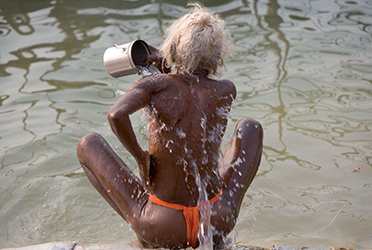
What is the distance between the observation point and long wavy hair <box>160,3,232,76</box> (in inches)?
89.2

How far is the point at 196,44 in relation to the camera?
2.26 m

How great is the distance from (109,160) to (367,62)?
4340 millimetres

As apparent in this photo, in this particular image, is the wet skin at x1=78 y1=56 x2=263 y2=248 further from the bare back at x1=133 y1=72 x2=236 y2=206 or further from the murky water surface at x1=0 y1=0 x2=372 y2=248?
the murky water surface at x1=0 y1=0 x2=372 y2=248

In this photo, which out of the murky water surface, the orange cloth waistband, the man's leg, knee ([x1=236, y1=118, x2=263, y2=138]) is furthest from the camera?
the murky water surface

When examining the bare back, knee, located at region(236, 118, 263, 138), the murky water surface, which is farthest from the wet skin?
the murky water surface

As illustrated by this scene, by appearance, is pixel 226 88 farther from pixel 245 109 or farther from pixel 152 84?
pixel 245 109

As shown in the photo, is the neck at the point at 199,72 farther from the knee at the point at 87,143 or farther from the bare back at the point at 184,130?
the knee at the point at 87,143

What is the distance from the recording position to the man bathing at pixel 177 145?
227cm

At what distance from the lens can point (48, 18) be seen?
23.6 ft

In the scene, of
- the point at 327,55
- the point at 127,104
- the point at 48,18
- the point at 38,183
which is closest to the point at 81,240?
the point at 38,183

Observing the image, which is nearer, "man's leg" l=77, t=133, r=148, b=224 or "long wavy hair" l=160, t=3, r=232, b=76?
"long wavy hair" l=160, t=3, r=232, b=76

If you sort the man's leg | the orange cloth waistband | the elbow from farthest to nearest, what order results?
the man's leg, the orange cloth waistband, the elbow

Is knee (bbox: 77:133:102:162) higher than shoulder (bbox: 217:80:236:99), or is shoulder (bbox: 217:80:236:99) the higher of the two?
shoulder (bbox: 217:80:236:99)

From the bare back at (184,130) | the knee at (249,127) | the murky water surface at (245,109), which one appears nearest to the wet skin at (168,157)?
the bare back at (184,130)
